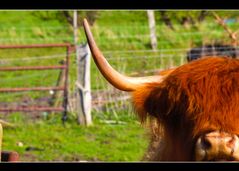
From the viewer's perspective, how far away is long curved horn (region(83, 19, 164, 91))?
2.96m

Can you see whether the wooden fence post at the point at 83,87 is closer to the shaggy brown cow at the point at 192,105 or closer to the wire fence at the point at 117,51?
the wire fence at the point at 117,51

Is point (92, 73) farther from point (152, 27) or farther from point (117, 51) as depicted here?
point (152, 27)

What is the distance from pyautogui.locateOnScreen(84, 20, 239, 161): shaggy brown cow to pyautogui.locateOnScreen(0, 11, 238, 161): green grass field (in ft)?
1.47

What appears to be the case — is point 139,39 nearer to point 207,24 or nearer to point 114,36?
point 114,36

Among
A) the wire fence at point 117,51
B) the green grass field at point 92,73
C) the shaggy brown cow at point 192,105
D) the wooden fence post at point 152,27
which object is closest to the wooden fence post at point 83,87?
the green grass field at point 92,73

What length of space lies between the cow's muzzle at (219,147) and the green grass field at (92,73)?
86 centimetres

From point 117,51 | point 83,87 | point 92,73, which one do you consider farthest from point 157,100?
point 117,51

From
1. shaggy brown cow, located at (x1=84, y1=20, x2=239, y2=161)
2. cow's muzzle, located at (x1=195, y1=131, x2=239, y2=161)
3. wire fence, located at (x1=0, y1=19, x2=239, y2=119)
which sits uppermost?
wire fence, located at (x1=0, y1=19, x2=239, y2=119)

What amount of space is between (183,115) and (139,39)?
13.2 m

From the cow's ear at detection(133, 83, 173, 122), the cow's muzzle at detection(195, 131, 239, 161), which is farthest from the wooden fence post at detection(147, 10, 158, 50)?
the cow's muzzle at detection(195, 131, 239, 161)

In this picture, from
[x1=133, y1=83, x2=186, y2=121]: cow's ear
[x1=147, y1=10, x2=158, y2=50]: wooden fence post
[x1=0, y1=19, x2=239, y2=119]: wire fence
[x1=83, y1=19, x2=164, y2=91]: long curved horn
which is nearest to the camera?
[x1=133, y1=83, x2=186, y2=121]: cow's ear

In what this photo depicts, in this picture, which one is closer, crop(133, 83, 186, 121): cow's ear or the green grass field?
crop(133, 83, 186, 121): cow's ear

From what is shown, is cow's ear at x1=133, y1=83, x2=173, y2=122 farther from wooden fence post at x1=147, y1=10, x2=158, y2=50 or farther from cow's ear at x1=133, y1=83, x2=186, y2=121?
wooden fence post at x1=147, y1=10, x2=158, y2=50
